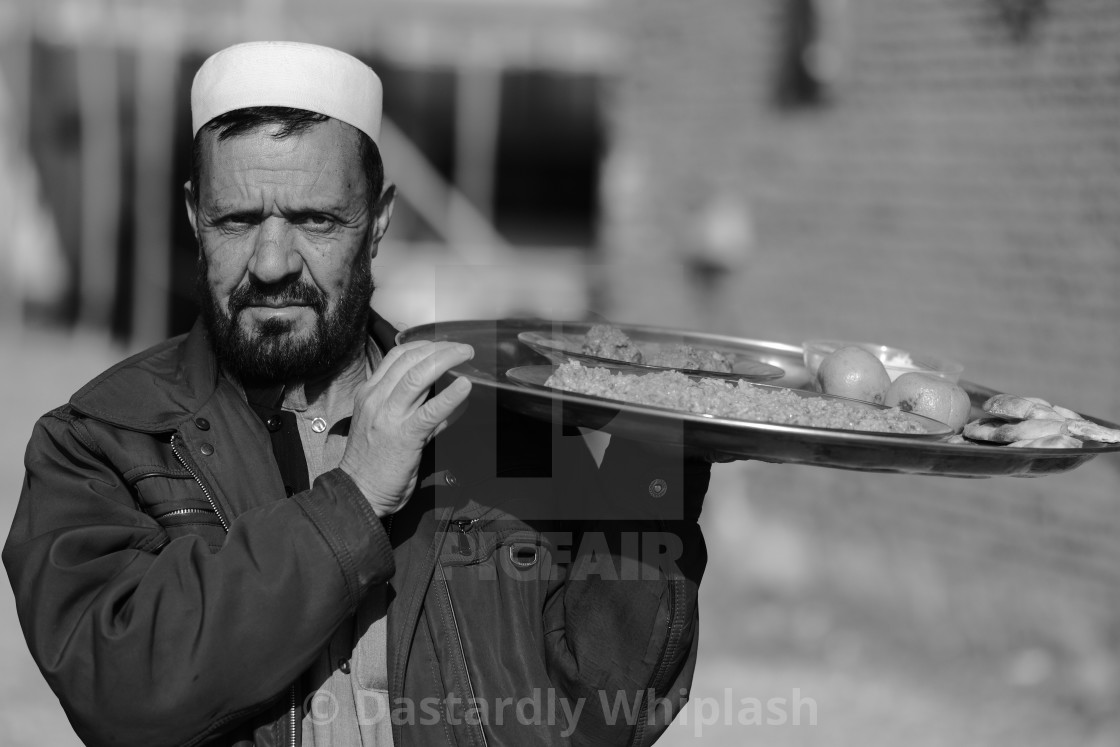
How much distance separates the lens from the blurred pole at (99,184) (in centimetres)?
1249

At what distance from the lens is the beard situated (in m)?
1.98

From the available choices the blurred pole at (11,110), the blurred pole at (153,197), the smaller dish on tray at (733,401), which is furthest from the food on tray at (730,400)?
the blurred pole at (11,110)

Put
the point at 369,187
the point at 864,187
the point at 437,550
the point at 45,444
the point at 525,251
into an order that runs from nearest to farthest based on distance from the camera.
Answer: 1. the point at 45,444
2. the point at 437,550
3. the point at 369,187
4. the point at 864,187
5. the point at 525,251

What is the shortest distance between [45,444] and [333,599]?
562mm

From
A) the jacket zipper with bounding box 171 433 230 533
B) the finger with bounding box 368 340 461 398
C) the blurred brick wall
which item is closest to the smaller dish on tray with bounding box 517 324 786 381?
the finger with bounding box 368 340 461 398

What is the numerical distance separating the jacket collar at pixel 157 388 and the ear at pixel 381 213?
0.39 m

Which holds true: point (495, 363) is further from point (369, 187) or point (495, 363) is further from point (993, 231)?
point (993, 231)

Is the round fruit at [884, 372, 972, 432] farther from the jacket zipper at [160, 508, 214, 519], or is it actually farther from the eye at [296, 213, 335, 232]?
the jacket zipper at [160, 508, 214, 519]

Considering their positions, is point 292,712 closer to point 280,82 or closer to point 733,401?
point 733,401

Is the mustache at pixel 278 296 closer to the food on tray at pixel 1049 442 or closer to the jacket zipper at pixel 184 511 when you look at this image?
the jacket zipper at pixel 184 511

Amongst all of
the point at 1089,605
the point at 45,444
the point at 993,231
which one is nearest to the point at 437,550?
the point at 45,444

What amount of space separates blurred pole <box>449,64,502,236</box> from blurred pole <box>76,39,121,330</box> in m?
3.91

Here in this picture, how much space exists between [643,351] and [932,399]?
21.8 inches

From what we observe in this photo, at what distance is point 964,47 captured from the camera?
5.50 metres
